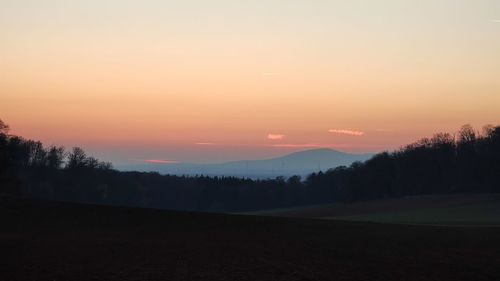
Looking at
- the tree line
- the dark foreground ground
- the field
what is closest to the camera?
the dark foreground ground

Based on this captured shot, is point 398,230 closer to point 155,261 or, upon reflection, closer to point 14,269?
point 155,261

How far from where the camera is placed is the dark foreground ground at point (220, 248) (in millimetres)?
18000

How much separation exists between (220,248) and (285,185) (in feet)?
416

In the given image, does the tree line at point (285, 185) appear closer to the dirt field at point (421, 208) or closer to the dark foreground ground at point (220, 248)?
the dirt field at point (421, 208)

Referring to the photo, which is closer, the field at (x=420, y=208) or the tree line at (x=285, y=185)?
the field at (x=420, y=208)

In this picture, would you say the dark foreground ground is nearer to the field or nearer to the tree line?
the field

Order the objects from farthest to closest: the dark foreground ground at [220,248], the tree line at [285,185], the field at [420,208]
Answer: the tree line at [285,185] → the field at [420,208] → the dark foreground ground at [220,248]

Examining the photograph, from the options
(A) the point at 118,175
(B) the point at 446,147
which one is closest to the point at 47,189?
(A) the point at 118,175

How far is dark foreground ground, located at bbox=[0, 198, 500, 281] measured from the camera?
709 inches

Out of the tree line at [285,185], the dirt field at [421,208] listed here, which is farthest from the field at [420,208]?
the tree line at [285,185]

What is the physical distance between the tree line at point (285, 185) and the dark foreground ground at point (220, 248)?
58683 millimetres

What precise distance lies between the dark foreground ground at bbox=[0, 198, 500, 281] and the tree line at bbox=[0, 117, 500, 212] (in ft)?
193

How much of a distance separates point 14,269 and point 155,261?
4.67 meters

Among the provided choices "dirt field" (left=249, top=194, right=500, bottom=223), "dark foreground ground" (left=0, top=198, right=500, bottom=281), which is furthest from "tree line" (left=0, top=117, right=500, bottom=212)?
"dark foreground ground" (left=0, top=198, right=500, bottom=281)
